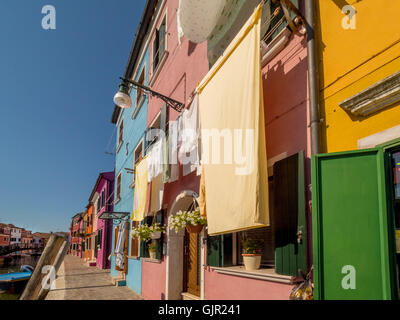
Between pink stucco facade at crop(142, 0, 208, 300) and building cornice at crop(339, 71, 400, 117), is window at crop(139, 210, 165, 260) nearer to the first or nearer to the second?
pink stucco facade at crop(142, 0, 208, 300)

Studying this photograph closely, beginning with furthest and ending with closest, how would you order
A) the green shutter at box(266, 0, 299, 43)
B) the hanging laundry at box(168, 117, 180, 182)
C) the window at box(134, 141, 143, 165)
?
the window at box(134, 141, 143, 165), the hanging laundry at box(168, 117, 180, 182), the green shutter at box(266, 0, 299, 43)

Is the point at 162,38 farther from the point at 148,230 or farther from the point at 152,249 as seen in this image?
the point at 152,249

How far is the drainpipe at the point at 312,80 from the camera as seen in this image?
3309 mm

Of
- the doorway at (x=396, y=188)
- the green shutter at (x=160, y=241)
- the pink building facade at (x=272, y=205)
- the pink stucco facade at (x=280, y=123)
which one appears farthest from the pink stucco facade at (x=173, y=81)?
the doorway at (x=396, y=188)

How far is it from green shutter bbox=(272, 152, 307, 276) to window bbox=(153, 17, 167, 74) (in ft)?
24.9

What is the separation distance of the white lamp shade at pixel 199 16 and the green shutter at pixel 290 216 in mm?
3064

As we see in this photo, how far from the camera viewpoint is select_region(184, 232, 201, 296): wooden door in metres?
6.87

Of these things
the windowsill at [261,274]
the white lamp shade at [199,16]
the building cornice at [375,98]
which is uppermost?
the white lamp shade at [199,16]

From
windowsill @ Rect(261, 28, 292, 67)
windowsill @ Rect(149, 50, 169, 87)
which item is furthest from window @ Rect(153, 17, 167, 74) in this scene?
windowsill @ Rect(261, 28, 292, 67)

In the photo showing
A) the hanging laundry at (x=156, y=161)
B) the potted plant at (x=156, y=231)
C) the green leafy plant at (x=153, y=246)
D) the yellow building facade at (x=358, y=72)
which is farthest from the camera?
the green leafy plant at (x=153, y=246)

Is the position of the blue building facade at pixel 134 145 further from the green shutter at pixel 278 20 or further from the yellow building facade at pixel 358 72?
the yellow building facade at pixel 358 72

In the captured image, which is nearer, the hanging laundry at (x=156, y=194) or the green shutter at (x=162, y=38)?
the hanging laundry at (x=156, y=194)

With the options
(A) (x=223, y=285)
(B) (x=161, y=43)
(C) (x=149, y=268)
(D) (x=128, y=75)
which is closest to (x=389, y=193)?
(A) (x=223, y=285)

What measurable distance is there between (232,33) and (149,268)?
6784mm
